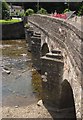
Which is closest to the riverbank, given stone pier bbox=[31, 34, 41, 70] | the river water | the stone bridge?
the stone bridge

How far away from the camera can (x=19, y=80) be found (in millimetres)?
20141

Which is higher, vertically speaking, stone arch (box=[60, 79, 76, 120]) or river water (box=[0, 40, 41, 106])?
stone arch (box=[60, 79, 76, 120])

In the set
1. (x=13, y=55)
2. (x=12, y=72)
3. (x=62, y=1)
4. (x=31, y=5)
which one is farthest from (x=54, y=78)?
(x=31, y=5)

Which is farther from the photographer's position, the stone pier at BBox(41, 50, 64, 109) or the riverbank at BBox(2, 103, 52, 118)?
the riverbank at BBox(2, 103, 52, 118)

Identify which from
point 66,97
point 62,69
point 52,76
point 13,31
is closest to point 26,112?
point 66,97

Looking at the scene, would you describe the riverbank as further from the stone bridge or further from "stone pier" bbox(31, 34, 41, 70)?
"stone pier" bbox(31, 34, 41, 70)

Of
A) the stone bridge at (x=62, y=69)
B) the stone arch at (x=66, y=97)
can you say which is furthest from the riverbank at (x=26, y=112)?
the stone arch at (x=66, y=97)

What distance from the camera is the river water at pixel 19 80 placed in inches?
645

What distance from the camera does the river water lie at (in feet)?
53.8

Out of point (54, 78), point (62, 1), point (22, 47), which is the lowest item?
point (22, 47)

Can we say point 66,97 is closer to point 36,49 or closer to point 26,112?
point 26,112

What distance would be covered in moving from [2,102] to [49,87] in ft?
11.3

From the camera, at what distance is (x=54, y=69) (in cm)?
1284

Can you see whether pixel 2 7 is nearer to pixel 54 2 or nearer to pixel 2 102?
pixel 54 2
